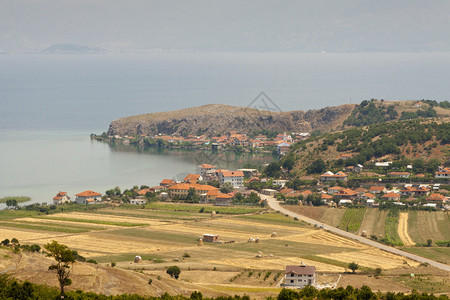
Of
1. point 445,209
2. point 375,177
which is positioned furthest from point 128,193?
point 445,209

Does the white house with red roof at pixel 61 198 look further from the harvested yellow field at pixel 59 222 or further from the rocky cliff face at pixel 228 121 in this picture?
the rocky cliff face at pixel 228 121

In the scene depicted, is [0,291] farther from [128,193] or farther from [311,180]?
[311,180]

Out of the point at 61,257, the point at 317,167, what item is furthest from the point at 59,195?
the point at 61,257

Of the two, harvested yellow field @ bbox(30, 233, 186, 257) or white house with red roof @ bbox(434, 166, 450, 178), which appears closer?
harvested yellow field @ bbox(30, 233, 186, 257)

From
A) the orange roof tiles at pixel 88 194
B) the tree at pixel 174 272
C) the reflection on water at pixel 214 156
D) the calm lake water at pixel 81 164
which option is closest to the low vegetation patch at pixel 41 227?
the orange roof tiles at pixel 88 194

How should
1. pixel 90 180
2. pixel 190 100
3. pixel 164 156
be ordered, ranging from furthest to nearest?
pixel 190 100 < pixel 164 156 < pixel 90 180

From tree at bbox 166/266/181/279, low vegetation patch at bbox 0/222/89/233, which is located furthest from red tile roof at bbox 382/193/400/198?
tree at bbox 166/266/181/279

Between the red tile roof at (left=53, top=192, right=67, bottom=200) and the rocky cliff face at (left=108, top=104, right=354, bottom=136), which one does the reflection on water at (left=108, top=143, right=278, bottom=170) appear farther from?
the red tile roof at (left=53, top=192, right=67, bottom=200)
